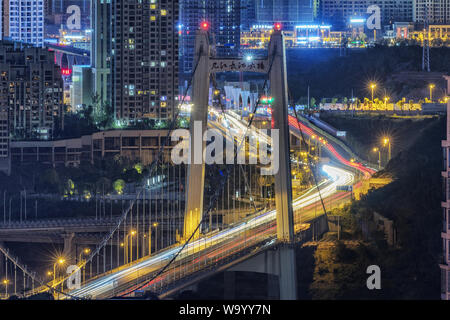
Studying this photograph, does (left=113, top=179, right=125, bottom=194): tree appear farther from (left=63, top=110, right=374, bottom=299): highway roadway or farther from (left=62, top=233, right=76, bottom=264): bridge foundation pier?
(left=63, top=110, right=374, bottom=299): highway roadway

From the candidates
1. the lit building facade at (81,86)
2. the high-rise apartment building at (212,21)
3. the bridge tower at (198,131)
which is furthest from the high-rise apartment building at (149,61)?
the bridge tower at (198,131)

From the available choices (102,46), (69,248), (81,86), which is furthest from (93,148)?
(81,86)

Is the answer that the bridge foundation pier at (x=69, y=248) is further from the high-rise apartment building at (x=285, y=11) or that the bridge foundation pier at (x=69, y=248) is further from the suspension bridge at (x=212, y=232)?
the high-rise apartment building at (x=285, y=11)

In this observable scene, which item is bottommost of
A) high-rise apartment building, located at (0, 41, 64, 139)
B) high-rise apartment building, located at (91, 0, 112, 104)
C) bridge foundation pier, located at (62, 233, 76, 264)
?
bridge foundation pier, located at (62, 233, 76, 264)

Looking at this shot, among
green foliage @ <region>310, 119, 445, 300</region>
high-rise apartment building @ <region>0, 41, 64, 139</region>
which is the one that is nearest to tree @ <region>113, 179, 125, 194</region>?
high-rise apartment building @ <region>0, 41, 64, 139</region>
